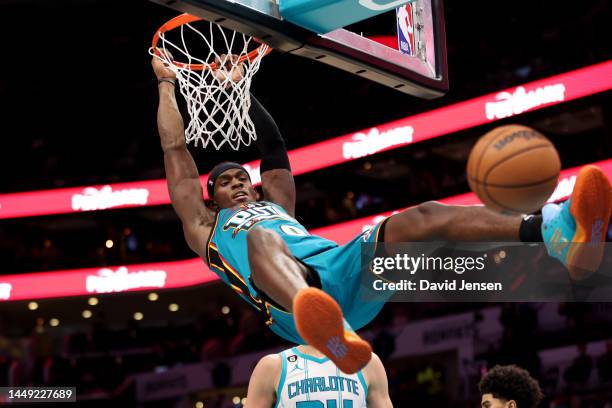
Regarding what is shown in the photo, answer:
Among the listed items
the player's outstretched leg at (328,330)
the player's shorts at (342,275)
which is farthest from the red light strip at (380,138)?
the player's outstretched leg at (328,330)

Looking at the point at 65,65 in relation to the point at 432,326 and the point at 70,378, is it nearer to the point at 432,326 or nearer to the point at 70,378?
the point at 70,378

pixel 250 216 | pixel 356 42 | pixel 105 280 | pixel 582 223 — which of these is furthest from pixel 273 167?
pixel 105 280

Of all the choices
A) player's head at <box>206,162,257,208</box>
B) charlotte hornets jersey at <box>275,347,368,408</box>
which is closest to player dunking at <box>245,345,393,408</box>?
charlotte hornets jersey at <box>275,347,368,408</box>

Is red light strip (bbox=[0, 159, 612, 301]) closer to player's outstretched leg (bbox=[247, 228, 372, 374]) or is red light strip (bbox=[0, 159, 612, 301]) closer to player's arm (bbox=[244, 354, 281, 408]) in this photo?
player's arm (bbox=[244, 354, 281, 408])

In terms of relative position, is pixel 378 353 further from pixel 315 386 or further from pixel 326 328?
pixel 326 328

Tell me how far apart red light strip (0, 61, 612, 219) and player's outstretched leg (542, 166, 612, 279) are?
6.61 meters

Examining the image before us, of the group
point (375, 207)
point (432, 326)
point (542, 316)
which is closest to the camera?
point (542, 316)

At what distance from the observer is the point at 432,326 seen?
11.7 metres

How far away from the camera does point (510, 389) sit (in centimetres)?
566

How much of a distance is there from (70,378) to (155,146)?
435 centimetres

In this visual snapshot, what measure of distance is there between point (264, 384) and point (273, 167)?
1488 millimetres

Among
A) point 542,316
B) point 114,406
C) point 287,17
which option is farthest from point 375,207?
point 287,17

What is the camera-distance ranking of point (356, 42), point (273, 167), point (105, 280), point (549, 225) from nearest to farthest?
1. point (549, 225)
2. point (356, 42)
3. point (273, 167)
4. point (105, 280)

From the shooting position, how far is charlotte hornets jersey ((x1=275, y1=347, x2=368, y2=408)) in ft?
16.2
